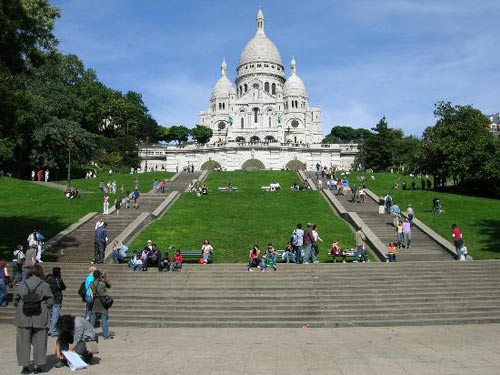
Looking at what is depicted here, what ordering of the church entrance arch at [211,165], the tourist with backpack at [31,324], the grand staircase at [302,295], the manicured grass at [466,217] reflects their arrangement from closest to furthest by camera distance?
the tourist with backpack at [31,324] → the grand staircase at [302,295] → the manicured grass at [466,217] → the church entrance arch at [211,165]

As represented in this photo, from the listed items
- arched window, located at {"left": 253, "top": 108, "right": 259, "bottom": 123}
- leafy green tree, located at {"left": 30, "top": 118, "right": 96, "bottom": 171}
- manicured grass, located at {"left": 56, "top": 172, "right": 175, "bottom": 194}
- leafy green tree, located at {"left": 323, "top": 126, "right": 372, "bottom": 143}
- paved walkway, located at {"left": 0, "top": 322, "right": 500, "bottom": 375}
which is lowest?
paved walkway, located at {"left": 0, "top": 322, "right": 500, "bottom": 375}

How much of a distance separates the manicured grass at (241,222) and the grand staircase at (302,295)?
4.46 metres

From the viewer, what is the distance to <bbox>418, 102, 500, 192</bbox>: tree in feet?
132

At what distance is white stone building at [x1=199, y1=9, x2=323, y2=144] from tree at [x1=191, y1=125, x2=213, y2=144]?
1.66 meters

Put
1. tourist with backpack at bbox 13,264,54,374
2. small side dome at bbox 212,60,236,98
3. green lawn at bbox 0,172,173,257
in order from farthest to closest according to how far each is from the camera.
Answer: small side dome at bbox 212,60,236,98
green lawn at bbox 0,172,173,257
tourist with backpack at bbox 13,264,54,374

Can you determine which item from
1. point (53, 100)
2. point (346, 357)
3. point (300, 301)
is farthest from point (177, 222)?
point (53, 100)

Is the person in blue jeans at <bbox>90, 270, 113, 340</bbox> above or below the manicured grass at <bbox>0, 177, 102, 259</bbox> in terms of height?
below

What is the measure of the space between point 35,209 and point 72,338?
24214 millimetres

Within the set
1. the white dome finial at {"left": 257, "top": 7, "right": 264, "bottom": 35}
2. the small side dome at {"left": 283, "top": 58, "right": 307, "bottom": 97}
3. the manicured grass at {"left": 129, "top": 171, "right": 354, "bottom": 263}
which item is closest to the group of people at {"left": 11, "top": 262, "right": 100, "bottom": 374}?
the manicured grass at {"left": 129, "top": 171, "right": 354, "bottom": 263}

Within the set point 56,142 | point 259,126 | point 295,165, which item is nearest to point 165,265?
point 56,142

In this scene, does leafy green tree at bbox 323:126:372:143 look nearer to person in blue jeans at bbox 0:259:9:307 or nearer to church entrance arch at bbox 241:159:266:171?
church entrance arch at bbox 241:159:266:171

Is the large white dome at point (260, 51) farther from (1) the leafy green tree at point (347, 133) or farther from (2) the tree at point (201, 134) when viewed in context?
(1) the leafy green tree at point (347, 133)

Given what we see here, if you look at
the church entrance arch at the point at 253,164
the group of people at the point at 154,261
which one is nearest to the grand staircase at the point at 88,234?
the group of people at the point at 154,261

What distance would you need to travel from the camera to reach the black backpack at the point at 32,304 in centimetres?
861
